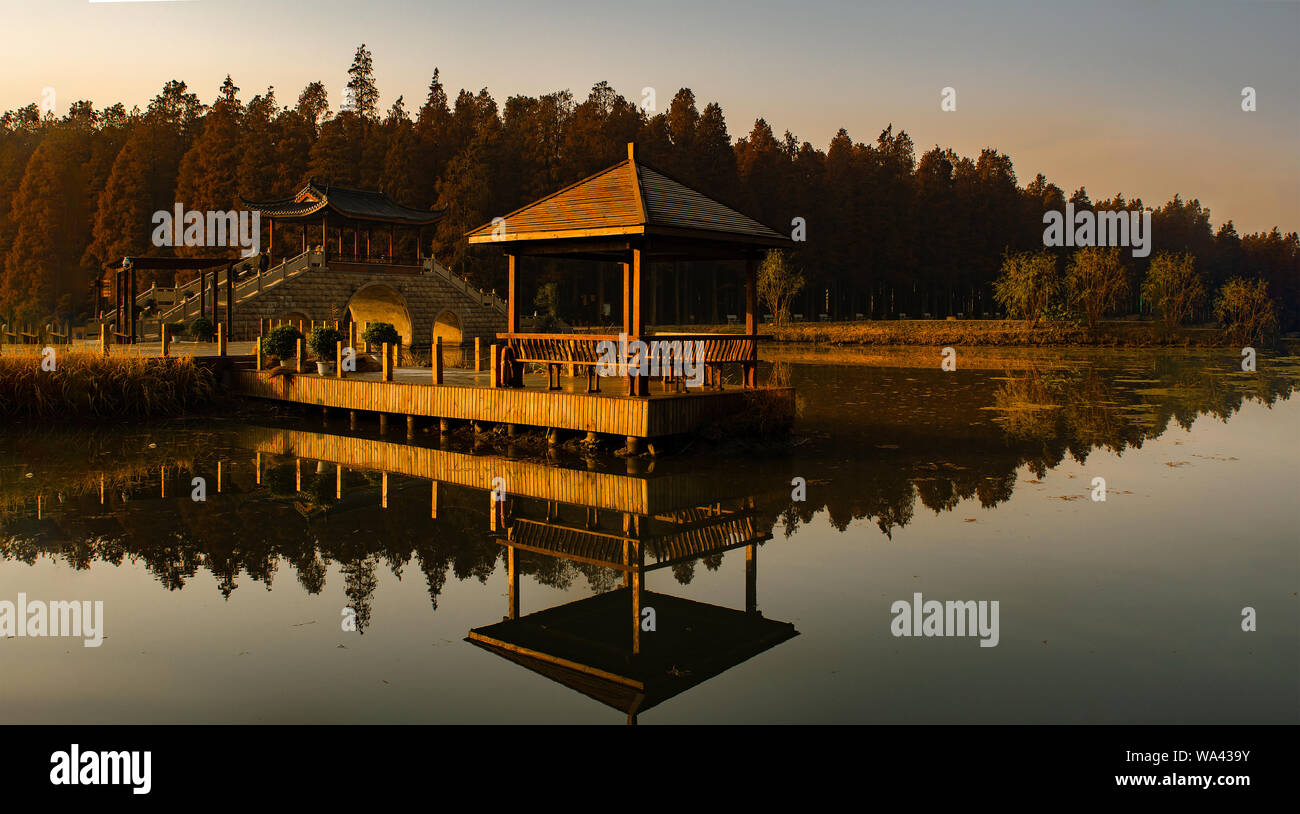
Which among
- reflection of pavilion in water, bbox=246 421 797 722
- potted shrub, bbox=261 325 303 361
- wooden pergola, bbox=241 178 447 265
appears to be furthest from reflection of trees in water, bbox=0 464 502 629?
→ wooden pergola, bbox=241 178 447 265

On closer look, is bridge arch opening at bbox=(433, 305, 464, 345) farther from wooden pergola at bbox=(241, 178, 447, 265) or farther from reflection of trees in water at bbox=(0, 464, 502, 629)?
reflection of trees in water at bbox=(0, 464, 502, 629)

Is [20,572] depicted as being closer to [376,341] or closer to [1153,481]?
[1153,481]

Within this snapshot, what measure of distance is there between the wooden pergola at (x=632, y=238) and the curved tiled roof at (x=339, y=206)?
2258 cm

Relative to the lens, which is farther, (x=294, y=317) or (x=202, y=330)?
(x=294, y=317)

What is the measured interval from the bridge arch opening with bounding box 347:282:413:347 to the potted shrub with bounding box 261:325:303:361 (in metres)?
17.4

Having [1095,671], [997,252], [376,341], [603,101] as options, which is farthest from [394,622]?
[997,252]

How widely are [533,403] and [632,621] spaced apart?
7533 millimetres

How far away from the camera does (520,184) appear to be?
158 ft

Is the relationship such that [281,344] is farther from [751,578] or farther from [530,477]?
[751,578]

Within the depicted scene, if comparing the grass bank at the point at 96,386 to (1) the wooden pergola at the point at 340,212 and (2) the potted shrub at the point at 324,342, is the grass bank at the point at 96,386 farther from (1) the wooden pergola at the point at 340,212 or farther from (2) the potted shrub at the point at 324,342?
(1) the wooden pergola at the point at 340,212

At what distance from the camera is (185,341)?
25016 millimetres

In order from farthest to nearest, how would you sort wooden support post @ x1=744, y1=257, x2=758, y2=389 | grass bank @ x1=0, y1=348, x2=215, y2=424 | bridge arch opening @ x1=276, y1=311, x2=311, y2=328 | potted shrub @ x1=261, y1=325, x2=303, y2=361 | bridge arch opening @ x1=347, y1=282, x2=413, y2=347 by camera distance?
bridge arch opening @ x1=347, y1=282, x2=413, y2=347 < bridge arch opening @ x1=276, y1=311, x2=311, y2=328 < potted shrub @ x1=261, y1=325, x2=303, y2=361 < grass bank @ x1=0, y1=348, x2=215, y2=424 < wooden support post @ x1=744, y1=257, x2=758, y2=389

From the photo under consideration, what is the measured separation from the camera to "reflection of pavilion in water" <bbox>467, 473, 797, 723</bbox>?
5.29 meters

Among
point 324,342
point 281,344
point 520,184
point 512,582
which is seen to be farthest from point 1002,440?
point 520,184
